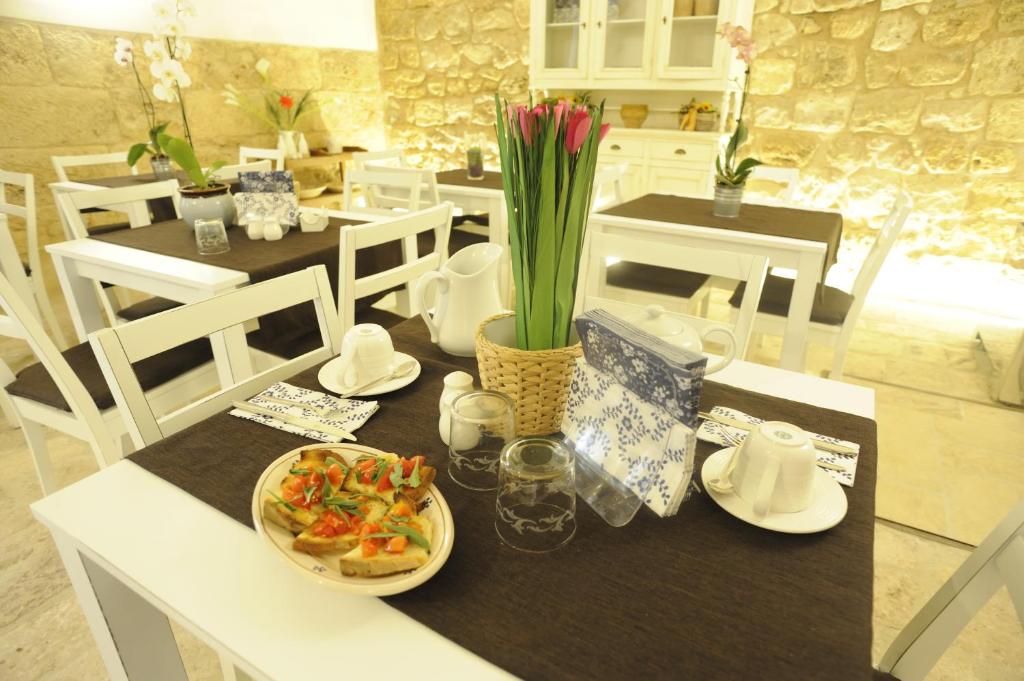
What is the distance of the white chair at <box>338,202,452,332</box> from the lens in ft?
4.73

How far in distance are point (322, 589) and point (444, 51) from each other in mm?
4921

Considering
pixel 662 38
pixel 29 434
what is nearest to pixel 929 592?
pixel 29 434

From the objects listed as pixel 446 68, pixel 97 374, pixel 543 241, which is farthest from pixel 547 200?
pixel 446 68

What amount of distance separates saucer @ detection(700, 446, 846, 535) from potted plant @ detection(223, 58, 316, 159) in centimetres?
425

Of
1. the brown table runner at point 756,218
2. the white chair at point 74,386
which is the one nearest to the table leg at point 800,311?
the brown table runner at point 756,218

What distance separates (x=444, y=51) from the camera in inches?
185

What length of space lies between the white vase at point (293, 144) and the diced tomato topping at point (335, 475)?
160 inches

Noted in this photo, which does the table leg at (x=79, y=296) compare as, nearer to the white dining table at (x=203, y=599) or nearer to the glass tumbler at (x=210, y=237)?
the glass tumbler at (x=210, y=237)

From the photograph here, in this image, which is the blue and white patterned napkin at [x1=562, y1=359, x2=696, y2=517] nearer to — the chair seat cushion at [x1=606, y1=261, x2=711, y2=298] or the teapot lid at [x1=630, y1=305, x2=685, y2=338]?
the teapot lid at [x1=630, y1=305, x2=685, y2=338]

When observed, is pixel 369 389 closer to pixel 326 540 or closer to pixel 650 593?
pixel 326 540

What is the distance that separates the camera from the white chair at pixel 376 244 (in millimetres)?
1440

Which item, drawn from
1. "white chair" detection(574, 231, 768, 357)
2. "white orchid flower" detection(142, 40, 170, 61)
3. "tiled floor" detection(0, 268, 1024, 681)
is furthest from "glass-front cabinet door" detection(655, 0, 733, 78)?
"white orchid flower" detection(142, 40, 170, 61)

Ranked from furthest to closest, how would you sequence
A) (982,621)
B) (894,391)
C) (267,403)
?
(894,391) < (982,621) < (267,403)

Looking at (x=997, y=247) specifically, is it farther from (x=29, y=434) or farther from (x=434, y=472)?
(x=29, y=434)
